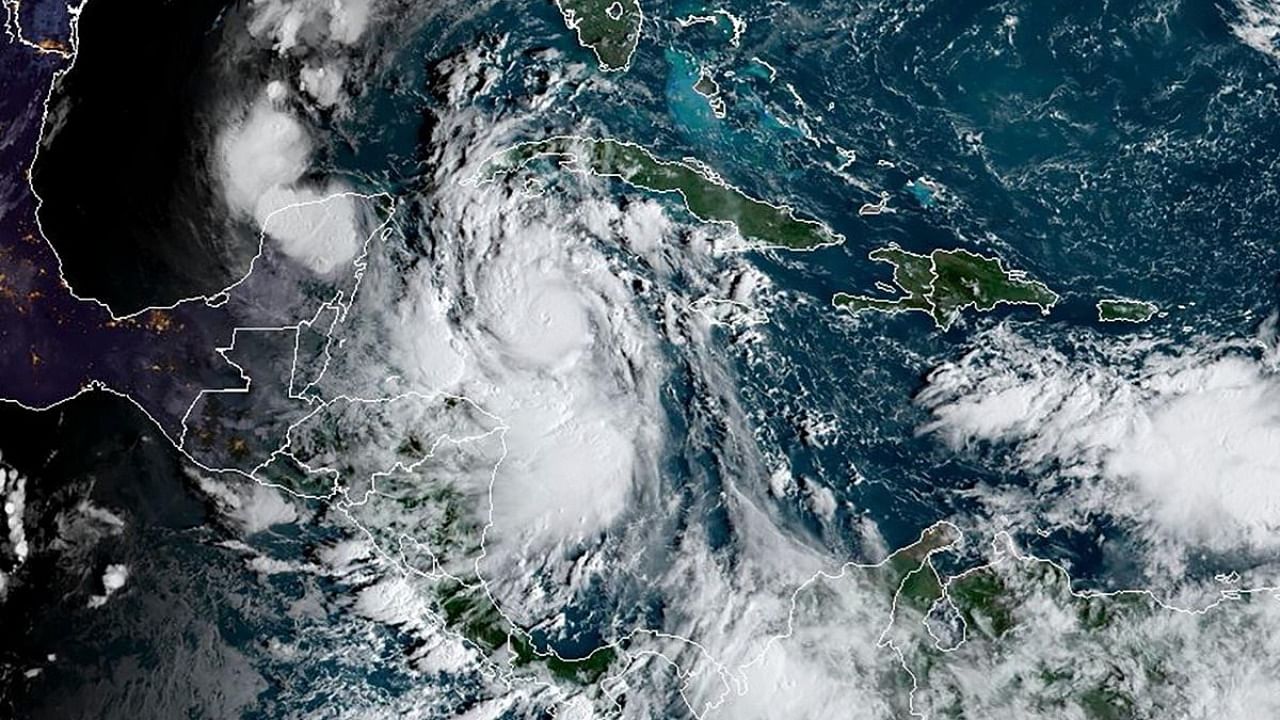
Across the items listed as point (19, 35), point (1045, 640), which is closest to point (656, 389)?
point (1045, 640)

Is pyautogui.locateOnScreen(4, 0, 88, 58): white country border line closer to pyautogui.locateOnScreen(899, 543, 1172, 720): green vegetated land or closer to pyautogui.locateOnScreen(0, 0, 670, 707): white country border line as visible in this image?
pyautogui.locateOnScreen(0, 0, 670, 707): white country border line

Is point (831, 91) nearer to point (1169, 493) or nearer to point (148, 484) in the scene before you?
point (1169, 493)

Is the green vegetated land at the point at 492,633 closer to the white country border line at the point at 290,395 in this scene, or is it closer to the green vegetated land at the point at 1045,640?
the white country border line at the point at 290,395

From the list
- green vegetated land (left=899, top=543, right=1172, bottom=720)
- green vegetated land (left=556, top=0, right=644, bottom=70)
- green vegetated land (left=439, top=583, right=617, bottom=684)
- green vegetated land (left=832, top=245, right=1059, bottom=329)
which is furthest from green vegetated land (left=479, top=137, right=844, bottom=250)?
green vegetated land (left=439, top=583, right=617, bottom=684)

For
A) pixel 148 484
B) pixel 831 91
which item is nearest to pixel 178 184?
pixel 148 484

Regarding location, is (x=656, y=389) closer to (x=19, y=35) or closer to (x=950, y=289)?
(x=950, y=289)

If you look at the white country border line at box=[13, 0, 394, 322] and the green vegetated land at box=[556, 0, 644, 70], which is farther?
the green vegetated land at box=[556, 0, 644, 70]
